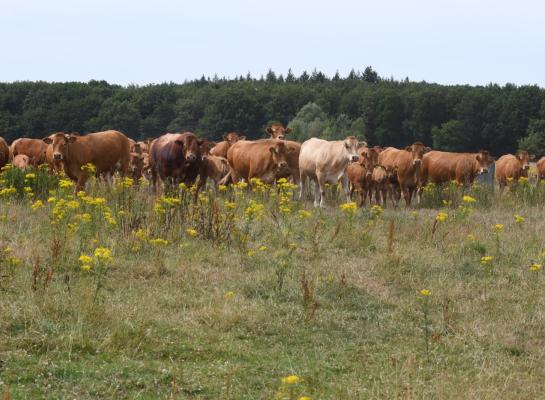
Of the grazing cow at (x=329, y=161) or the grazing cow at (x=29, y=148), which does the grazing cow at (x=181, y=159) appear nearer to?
the grazing cow at (x=329, y=161)

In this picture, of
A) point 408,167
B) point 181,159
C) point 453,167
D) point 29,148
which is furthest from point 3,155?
point 453,167

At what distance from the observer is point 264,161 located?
18344 millimetres

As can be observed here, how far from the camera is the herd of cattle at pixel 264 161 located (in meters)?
15.5

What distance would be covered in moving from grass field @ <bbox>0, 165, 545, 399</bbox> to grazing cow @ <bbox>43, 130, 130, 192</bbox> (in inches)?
169

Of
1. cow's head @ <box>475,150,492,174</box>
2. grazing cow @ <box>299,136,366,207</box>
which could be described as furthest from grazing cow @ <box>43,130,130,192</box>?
cow's head @ <box>475,150,492,174</box>

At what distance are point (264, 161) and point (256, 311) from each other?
11203 mm

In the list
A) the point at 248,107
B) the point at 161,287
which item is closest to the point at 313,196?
the point at 161,287

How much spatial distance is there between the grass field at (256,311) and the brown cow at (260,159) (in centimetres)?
618

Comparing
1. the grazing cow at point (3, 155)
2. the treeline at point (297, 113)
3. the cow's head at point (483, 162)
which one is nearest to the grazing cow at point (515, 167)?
the cow's head at point (483, 162)

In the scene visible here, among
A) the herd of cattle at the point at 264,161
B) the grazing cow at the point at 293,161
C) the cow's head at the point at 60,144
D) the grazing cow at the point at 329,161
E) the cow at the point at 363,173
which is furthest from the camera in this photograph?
the cow at the point at 363,173

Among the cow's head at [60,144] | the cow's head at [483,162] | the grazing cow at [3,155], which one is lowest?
the cow's head at [483,162]

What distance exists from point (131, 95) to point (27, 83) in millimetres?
13732

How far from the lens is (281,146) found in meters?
17.9

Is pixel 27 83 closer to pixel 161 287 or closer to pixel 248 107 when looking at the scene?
pixel 248 107
